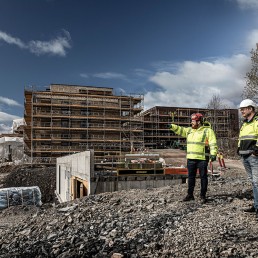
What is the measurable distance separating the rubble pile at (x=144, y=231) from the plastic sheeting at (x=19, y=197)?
40.0ft

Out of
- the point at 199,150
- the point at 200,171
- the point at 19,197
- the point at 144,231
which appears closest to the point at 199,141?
the point at 199,150

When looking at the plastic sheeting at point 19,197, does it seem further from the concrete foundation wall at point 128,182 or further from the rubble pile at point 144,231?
the rubble pile at point 144,231

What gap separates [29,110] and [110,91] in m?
15.7

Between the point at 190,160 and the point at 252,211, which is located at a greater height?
the point at 190,160

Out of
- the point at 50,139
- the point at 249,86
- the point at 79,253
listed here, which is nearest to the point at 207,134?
the point at 79,253

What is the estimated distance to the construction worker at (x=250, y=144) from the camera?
501cm

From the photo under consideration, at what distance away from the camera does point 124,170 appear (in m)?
16.3

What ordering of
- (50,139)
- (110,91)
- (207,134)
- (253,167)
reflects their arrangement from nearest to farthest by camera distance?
(253,167)
(207,134)
(50,139)
(110,91)

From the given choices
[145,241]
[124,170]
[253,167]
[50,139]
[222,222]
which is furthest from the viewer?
[50,139]

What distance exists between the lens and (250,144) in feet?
16.8

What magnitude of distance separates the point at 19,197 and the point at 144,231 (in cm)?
1549

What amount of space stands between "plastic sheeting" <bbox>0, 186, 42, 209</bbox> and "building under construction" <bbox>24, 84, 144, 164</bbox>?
26994 millimetres

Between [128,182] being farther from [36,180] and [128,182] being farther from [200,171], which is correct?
[36,180]

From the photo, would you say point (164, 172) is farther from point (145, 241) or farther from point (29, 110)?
point (29, 110)
